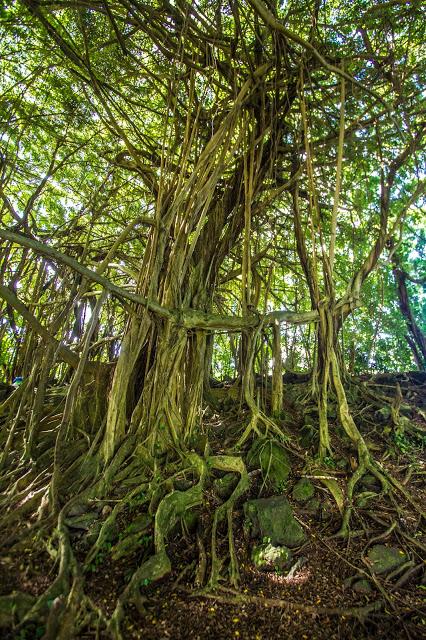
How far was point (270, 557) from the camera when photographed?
6.17 feet

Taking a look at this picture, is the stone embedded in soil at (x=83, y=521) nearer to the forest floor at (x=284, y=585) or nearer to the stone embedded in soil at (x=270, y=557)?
the forest floor at (x=284, y=585)

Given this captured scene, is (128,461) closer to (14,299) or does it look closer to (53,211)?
(14,299)

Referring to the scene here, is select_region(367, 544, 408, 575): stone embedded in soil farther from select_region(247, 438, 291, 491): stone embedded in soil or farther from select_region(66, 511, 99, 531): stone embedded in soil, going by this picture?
select_region(66, 511, 99, 531): stone embedded in soil

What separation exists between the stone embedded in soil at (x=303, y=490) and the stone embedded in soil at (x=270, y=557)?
0.48 metres

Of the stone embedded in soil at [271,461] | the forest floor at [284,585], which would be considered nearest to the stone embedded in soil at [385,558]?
the forest floor at [284,585]

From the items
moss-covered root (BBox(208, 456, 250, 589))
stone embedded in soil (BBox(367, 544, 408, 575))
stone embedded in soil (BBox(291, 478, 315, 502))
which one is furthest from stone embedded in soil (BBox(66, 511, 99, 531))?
stone embedded in soil (BBox(367, 544, 408, 575))

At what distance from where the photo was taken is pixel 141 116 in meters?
4.00

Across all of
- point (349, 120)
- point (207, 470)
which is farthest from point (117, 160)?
point (207, 470)

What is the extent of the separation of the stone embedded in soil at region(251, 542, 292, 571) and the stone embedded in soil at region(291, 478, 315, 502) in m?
0.48

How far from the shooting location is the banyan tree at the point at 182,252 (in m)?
2.09

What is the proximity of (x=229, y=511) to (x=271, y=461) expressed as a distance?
1.78 ft

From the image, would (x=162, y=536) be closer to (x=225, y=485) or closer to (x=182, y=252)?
(x=225, y=485)

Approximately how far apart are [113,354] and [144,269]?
A: 2.06 metres

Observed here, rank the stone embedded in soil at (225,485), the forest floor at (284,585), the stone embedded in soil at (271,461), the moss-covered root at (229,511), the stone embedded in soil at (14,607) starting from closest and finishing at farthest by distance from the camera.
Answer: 1. the stone embedded in soil at (14,607)
2. the forest floor at (284,585)
3. the moss-covered root at (229,511)
4. the stone embedded in soil at (225,485)
5. the stone embedded in soil at (271,461)
